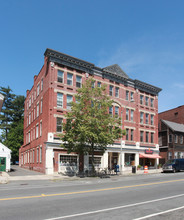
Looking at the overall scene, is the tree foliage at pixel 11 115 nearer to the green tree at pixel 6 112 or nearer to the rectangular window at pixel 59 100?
the green tree at pixel 6 112

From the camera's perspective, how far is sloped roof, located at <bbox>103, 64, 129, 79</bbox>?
3866 cm

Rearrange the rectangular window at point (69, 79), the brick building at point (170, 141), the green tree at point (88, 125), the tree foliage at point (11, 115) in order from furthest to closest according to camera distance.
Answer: the tree foliage at point (11, 115) < the brick building at point (170, 141) < the rectangular window at point (69, 79) < the green tree at point (88, 125)

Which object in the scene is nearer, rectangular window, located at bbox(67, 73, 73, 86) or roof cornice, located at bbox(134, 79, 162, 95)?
rectangular window, located at bbox(67, 73, 73, 86)

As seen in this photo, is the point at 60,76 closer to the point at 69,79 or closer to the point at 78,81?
the point at 69,79

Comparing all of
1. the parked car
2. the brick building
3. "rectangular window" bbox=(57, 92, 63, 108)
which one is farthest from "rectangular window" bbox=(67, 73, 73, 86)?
the brick building

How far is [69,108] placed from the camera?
3309 cm

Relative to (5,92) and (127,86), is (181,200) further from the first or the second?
(5,92)

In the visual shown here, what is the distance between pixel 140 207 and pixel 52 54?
26198 mm

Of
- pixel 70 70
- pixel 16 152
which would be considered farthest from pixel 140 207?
pixel 16 152

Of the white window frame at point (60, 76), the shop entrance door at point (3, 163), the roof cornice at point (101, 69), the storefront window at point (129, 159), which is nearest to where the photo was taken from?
the roof cornice at point (101, 69)

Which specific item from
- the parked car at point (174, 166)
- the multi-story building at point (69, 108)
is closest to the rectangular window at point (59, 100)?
the multi-story building at point (69, 108)

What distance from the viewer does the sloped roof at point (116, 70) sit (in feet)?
127

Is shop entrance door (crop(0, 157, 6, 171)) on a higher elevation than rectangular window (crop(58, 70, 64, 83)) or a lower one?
lower

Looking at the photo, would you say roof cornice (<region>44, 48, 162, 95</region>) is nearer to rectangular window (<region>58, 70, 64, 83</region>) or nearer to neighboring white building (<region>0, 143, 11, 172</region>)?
rectangular window (<region>58, 70, 64, 83</region>)
